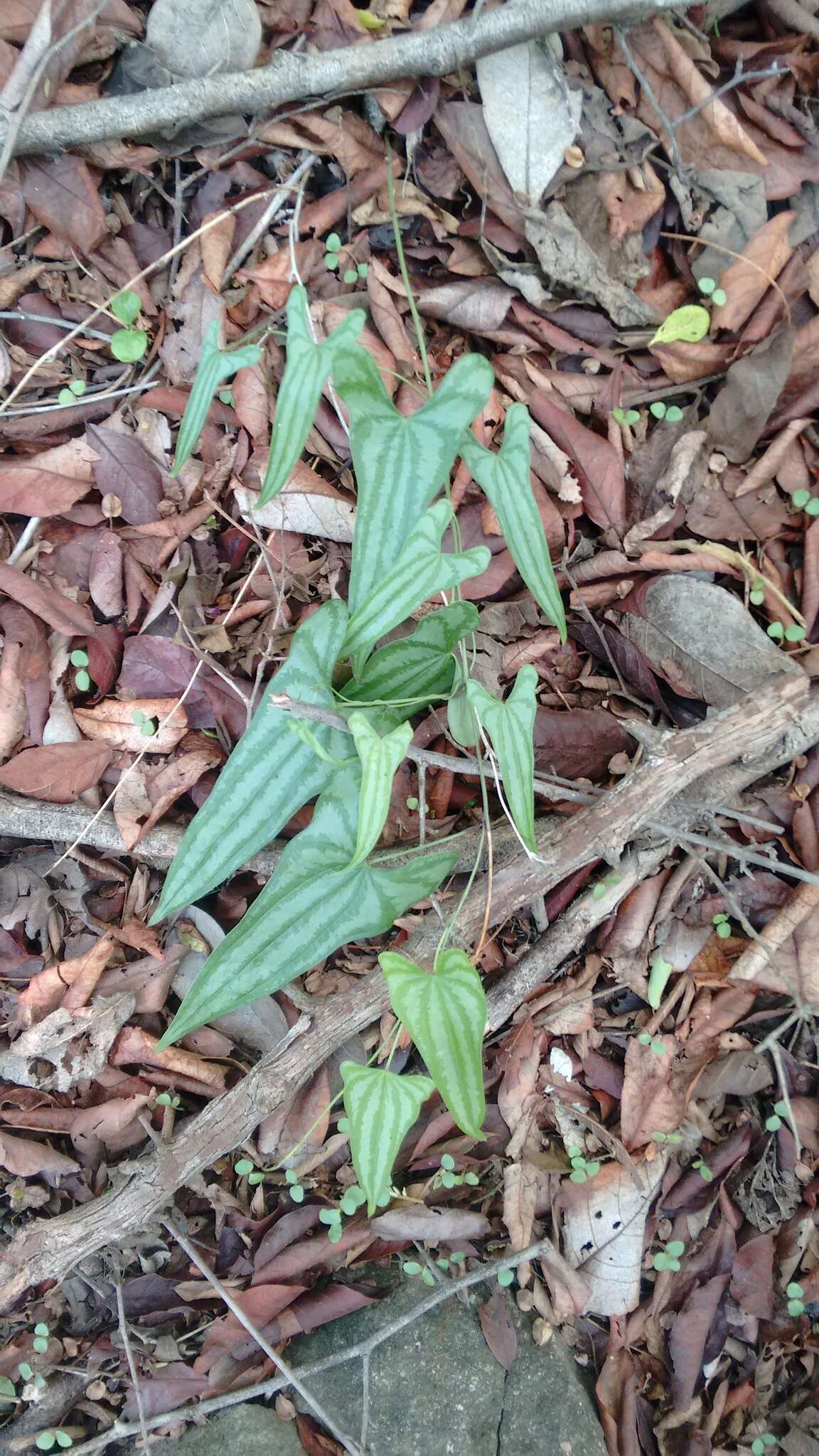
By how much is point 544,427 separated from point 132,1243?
1216 mm

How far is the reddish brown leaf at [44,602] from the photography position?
3.63 ft

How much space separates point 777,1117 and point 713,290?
1.11 meters

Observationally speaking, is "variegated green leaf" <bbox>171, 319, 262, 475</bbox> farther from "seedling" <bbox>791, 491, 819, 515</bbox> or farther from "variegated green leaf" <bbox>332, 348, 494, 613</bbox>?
"seedling" <bbox>791, 491, 819, 515</bbox>

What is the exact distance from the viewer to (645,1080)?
1.19m

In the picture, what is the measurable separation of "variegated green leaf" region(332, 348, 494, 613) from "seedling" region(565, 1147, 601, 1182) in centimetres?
82

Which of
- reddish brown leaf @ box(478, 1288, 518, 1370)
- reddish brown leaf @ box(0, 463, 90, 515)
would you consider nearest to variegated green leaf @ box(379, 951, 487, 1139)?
Result: reddish brown leaf @ box(478, 1288, 518, 1370)

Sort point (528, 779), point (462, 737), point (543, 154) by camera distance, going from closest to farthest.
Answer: point (528, 779) < point (462, 737) < point (543, 154)

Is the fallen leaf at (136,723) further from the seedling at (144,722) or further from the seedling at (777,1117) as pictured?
the seedling at (777,1117)

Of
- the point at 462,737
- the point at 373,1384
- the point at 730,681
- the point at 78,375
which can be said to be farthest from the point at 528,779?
the point at 373,1384

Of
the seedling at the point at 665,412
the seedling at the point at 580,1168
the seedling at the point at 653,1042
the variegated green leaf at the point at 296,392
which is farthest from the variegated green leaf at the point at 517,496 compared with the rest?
the seedling at the point at 580,1168

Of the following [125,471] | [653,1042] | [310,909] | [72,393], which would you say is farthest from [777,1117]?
[72,393]

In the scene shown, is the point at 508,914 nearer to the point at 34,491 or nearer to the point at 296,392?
the point at 296,392

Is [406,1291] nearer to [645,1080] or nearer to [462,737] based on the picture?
[645,1080]

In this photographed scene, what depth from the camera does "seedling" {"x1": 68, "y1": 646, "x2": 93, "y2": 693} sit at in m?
1.12
